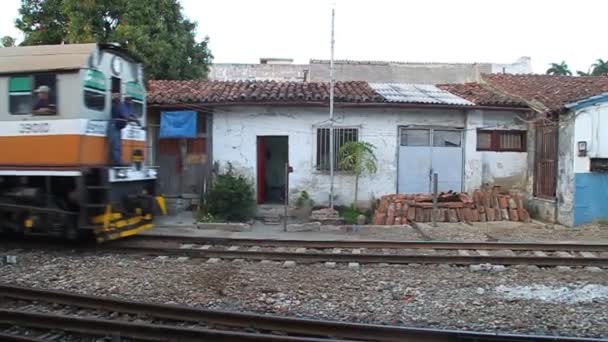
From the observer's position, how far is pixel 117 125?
9594 millimetres

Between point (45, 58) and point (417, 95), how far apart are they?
10.5 meters

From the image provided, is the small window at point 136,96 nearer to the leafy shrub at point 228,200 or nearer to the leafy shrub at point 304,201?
the leafy shrub at point 228,200

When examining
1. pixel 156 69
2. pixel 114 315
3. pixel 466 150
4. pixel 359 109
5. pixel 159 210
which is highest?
pixel 156 69

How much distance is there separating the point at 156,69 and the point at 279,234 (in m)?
11.6

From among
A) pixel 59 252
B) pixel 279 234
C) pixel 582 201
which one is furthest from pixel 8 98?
pixel 582 201

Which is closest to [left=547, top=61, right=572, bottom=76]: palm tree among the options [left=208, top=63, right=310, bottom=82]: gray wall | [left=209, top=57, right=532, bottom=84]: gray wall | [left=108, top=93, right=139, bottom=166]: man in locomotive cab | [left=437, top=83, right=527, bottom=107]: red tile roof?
[left=209, top=57, right=532, bottom=84]: gray wall

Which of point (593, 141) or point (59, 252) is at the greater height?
point (593, 141)

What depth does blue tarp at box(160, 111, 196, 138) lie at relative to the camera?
1554cm

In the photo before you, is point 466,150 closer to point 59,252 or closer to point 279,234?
point 279,234

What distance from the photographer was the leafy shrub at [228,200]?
46.3 feet

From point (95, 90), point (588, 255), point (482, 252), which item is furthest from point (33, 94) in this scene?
point (588, 255)

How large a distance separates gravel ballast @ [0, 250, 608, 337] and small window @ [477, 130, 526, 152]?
26.8 feet

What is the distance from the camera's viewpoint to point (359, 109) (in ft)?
50.6

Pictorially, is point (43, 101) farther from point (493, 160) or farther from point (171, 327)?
point (493, 160)
